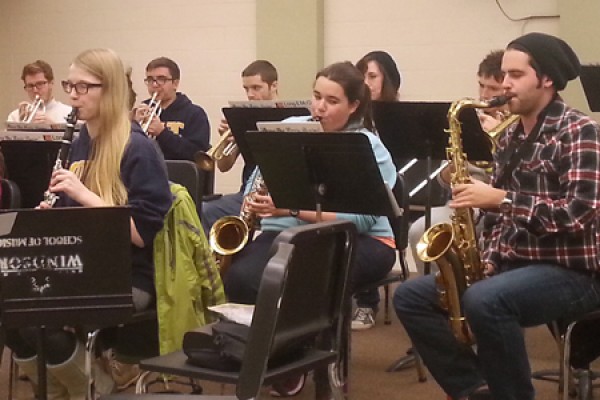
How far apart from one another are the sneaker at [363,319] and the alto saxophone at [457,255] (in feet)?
5.11

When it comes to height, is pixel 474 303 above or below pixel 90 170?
below

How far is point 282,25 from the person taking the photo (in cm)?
681

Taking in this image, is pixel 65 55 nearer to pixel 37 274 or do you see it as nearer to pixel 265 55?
pixel 265 55

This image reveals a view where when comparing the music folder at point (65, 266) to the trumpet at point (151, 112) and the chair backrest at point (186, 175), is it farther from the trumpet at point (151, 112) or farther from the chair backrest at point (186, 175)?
the trumpet at point (151, 112)

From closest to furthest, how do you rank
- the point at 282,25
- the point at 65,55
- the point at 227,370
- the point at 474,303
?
the point at 227,370
the point at 474,303
the point at 282,25
the point at 65,55

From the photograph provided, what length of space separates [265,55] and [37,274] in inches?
182

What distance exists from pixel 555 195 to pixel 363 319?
208 centimetres

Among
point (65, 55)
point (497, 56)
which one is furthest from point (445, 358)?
point (65, 55)

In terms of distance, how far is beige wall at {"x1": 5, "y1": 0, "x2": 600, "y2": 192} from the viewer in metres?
6.25

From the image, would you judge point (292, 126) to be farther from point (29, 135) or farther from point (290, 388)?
point (29, 135)

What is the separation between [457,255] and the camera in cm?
338

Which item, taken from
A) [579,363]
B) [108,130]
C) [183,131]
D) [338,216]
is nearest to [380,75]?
[183,131]

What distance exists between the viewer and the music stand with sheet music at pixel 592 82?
419 centimetres

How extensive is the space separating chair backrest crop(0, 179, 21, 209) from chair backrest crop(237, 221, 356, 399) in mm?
1780
